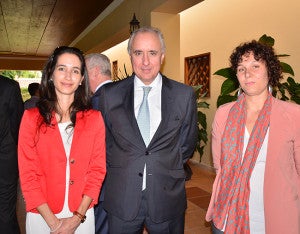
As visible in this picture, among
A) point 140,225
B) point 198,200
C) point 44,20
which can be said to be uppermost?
point 44,20

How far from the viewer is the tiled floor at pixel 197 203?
131 inches

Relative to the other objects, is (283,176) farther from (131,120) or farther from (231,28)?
(231,28)

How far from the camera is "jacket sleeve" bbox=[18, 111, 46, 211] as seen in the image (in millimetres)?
1476

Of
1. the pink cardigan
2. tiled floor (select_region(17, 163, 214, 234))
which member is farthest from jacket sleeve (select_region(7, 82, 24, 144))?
tiled floor (select_region(17, 163, 214, 234))

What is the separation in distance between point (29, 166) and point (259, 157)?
4.04 feet

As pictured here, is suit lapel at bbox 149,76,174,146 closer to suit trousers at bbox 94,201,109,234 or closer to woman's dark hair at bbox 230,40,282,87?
woman's dark hair at bbox 230,40,282,87

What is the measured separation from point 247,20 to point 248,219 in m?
3.89

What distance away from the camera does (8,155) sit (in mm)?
1691

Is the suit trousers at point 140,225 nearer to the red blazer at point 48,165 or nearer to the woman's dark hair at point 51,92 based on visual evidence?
the red blazer at point 48,165

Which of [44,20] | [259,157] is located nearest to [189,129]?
[259,157]

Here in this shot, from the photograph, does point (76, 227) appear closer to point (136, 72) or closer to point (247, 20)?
point (136, 72)

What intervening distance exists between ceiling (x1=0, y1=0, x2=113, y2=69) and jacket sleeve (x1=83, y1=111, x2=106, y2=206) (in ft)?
16.0

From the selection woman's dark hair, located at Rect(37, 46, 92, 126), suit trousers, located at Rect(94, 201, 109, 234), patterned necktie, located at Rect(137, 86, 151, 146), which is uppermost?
woman's dark hair, located at Rect(37, 46, 92, 126)

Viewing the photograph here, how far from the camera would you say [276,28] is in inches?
165
